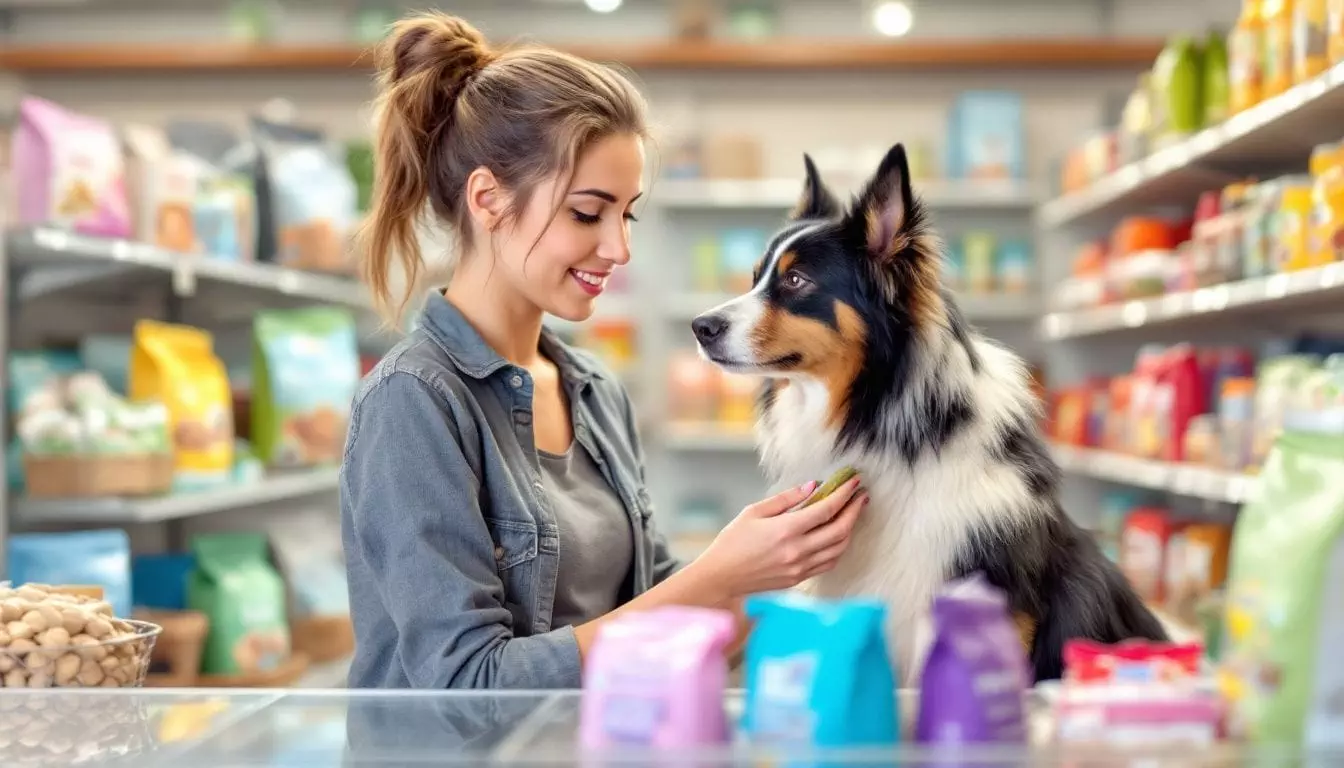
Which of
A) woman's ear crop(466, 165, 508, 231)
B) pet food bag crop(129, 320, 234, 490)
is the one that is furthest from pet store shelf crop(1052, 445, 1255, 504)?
pet food bag crop(129, 320, 234, 490)

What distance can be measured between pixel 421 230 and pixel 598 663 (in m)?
1.22

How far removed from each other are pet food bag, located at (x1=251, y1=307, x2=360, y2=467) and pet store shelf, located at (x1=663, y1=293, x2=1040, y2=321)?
258cm

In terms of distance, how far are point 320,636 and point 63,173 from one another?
182cm

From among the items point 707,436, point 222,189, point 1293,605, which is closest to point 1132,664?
point 1293,605

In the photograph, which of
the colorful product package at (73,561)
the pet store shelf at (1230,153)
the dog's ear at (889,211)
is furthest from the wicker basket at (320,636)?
the pet store shelf at (1230,153)

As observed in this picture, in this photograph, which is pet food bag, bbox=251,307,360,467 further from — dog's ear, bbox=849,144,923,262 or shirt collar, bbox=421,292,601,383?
dog's ear, bbox=849,144,923,262

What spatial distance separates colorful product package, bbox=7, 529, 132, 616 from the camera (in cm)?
297

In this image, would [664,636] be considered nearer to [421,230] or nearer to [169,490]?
[421,230]

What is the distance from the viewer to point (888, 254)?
1875 mm

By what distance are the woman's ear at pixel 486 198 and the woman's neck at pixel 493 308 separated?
0.25 feet

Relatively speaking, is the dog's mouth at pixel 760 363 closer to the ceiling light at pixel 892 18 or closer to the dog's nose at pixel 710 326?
the dog's nose at pixel 710 326

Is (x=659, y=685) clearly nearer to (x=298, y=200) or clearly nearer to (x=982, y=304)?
(x=298, y=200)

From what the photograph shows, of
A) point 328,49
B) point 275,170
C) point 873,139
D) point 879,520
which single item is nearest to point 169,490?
point 275,170

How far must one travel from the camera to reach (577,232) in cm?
180
